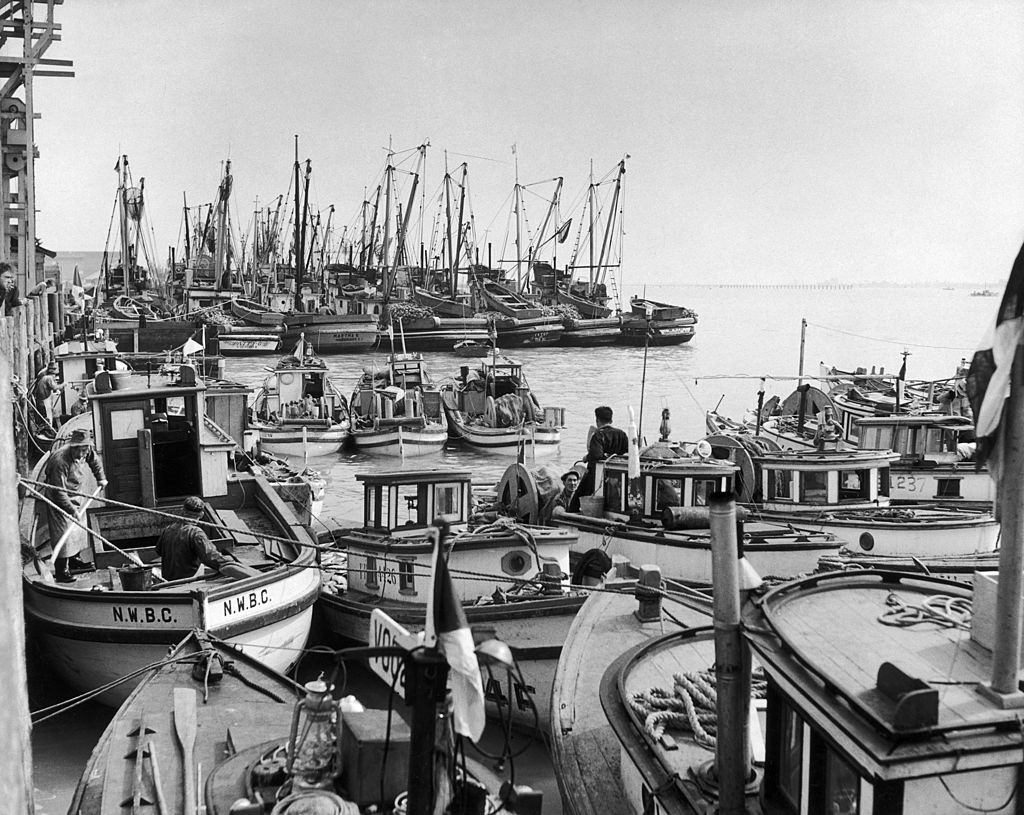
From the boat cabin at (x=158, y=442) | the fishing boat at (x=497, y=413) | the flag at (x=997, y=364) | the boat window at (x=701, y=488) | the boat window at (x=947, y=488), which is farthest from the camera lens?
the fishing boat at (x=497, y=413)

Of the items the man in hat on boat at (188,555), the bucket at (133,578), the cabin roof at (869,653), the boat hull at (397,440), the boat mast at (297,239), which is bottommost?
the boat hull at (397,440)

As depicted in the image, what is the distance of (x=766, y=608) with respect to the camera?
18.9 feet

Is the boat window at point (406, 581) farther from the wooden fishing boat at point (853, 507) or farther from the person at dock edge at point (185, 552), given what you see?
the wooden fishing boat at point (853, 507)

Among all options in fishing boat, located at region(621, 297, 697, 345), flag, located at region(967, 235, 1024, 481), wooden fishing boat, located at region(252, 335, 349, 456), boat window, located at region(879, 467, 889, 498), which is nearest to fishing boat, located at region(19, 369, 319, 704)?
flag, located at region(967, 235, 1024, 481)

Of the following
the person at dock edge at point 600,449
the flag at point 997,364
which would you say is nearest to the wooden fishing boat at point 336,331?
the person at dock edge at point 600,449

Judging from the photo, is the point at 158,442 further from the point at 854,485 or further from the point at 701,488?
the point at 854,485

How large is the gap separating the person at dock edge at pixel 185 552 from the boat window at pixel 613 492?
566 cm

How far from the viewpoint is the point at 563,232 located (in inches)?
3088

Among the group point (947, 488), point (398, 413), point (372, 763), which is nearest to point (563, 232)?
point (398, 413)

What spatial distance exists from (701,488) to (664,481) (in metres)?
0.54

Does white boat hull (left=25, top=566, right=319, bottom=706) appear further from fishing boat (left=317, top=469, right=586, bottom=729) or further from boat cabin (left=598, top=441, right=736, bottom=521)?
boat cabin (left=598, top=441, right=736, bottom=521)

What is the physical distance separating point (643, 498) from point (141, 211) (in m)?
75.4

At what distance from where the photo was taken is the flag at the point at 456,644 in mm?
4711

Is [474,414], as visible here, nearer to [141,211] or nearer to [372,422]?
[372,422]
